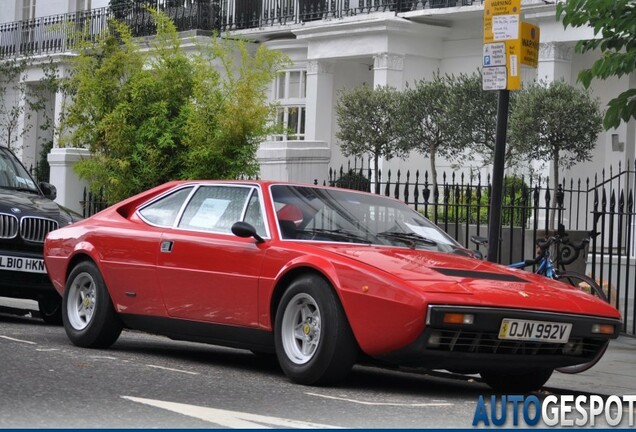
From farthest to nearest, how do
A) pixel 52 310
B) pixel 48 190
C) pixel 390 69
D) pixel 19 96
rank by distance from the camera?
pixel 19 96, pixel 390 69, pixel 48 190, pixel 52 310

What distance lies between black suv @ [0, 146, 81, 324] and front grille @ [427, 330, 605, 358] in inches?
233

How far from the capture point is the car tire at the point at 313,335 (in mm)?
8141

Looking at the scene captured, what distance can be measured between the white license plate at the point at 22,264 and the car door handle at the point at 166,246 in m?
3.42

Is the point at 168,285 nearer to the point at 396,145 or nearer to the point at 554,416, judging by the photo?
the point at 554,416

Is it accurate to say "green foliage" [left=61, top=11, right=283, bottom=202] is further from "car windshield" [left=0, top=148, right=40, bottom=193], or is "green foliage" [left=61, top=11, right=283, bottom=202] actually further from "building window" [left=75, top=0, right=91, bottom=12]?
"building window" [left=75, top=0, right=91, bottom=12]

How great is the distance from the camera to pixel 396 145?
83.3ft

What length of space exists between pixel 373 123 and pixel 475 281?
17.5 metres

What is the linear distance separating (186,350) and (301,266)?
2.77m

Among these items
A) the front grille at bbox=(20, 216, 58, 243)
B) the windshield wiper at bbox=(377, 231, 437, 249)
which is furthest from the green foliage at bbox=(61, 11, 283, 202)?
the windshield wiper at bbox=(377, 231, 437, 249)

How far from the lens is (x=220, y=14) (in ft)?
111

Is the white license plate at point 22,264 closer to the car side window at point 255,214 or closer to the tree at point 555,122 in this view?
the car side window at point 255,214

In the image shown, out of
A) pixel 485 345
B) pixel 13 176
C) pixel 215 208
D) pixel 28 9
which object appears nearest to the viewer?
pixel 485 345

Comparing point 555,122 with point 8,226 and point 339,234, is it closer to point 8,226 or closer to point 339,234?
point 8,226

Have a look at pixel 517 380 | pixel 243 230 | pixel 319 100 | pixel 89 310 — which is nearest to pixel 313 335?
pixel 243 230
